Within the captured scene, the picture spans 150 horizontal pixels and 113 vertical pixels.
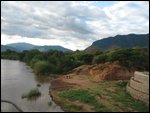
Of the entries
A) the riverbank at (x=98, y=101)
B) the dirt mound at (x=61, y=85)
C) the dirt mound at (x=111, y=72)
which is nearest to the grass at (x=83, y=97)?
the riverbank at (x=98, y=101)

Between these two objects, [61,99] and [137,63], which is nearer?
[61,99]

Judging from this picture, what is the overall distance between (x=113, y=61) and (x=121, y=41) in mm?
112394

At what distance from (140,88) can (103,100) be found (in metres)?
3.46

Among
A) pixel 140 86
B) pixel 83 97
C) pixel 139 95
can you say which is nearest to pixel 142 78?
pixel 140 86

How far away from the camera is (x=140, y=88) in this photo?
27875 mm

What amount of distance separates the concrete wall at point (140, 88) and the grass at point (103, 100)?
46cm

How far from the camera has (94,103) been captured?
84.6ft

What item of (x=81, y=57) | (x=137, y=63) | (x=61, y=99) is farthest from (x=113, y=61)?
(x=61, y=99)

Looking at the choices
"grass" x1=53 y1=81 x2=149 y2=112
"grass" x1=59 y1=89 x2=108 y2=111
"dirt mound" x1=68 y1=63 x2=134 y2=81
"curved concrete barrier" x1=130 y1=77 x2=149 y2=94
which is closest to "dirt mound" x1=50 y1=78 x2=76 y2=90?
"grass" x1=53 y1=81 x2=149 y2=112

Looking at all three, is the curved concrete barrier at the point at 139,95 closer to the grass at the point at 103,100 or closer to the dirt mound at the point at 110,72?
the grass at the point at 103,100

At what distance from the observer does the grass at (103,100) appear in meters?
24.5

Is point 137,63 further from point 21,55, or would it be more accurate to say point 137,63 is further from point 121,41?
point 121,41

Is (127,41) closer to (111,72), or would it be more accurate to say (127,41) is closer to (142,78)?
(111,72)

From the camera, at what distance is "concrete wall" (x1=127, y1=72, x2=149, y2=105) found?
88.0ft
